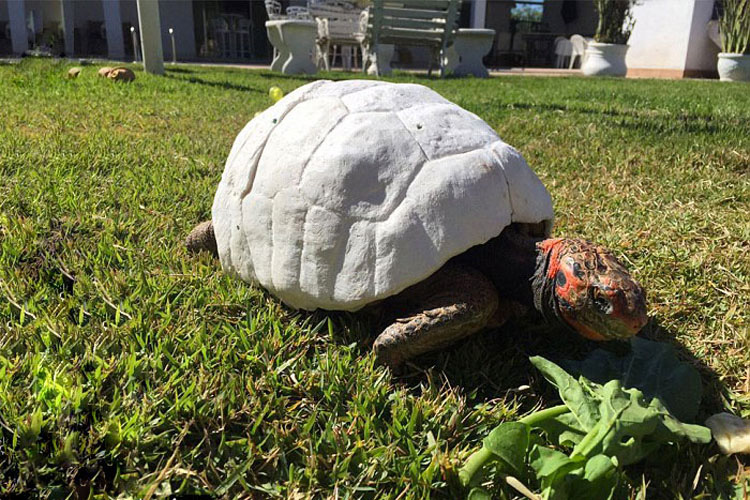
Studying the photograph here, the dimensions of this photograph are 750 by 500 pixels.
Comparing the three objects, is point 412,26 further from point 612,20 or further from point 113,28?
point 113,28

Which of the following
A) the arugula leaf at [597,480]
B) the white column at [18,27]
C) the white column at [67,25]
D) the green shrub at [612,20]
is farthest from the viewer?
the white column at [67,25]

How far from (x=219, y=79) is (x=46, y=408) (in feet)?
25.7

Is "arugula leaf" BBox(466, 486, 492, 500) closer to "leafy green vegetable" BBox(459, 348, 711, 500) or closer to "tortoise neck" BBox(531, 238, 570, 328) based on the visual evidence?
"leafy green vegetable" BBox(459, 348, 711, 500)

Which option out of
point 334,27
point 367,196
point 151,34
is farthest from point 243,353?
point 334,27

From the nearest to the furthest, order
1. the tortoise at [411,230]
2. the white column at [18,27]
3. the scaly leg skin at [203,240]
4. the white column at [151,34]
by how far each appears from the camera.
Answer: the tortoise at [411,230], the scaly leg skin at [203,240], the white column at [151,34], the white column at [18,27]

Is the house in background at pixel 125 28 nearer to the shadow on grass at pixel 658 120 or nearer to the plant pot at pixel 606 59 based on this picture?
the plant pot at pixel 606 59

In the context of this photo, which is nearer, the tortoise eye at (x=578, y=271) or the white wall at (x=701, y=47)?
the tortoise eye at (x=578, y=271)

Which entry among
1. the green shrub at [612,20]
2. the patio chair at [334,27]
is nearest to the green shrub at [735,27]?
the green shrub at [612,20]

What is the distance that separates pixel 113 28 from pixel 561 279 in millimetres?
A: 19324

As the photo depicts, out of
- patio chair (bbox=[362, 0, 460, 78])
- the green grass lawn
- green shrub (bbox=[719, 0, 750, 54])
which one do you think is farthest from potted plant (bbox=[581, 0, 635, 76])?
the green grass lawn

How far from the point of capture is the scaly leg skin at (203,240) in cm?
242

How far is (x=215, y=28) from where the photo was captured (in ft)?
67.7

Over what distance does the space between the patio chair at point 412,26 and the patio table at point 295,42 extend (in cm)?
110

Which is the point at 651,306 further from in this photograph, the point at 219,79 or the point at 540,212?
the point at 219,79
